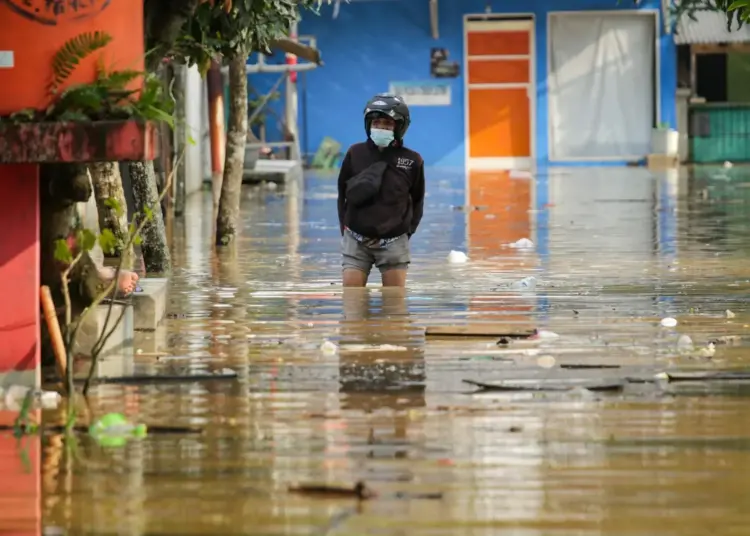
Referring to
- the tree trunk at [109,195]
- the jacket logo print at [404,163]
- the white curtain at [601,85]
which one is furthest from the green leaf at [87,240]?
the white curtain at [601,85]

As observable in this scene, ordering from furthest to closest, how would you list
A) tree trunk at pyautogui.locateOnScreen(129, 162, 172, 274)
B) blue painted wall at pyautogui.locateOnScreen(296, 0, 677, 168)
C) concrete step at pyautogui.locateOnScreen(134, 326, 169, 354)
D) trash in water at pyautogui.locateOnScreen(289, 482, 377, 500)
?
blue painted wall at pyautogui.locateOnScreen(296, 0, 677, 168), tree trunk at pyautogui.locateOnScreen(129, 162, 172, 274), concrete step at pyautogui.locateOnScreen(134, 326, 169, 354), trash in water at pyautogui.locateOnScreen(289, 482, 377, 500)

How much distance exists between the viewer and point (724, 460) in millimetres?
5879

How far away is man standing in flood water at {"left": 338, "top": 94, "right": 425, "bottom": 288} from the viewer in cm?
1010

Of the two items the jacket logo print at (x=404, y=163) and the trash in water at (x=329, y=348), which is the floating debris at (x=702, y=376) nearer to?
the trash in water at (x=329, y=348)

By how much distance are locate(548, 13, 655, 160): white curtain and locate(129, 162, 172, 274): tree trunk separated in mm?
24844

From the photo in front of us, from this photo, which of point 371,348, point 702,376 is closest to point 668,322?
point 702,376

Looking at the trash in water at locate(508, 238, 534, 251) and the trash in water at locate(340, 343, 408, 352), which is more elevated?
the trash in water at locate(508, 238, 534, 251)

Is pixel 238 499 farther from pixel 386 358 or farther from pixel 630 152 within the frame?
pixel 630 152

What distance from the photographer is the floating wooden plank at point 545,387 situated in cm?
716

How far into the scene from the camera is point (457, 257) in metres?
14.0

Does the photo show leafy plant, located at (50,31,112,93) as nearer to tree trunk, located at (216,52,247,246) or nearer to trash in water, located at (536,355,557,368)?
trash in water, located at (536,355,557,368)

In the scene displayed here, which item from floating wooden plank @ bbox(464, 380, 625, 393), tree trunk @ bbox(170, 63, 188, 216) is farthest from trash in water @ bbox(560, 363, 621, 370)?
tree trunk @ bbox(170, 63, 188, 216)

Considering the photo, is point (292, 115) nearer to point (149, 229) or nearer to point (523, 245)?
point (523, 245)

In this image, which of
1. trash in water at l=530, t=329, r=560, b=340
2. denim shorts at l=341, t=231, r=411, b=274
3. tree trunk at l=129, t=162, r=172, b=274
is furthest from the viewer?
tree trunk at l=129, t=162, r=172, b=274
